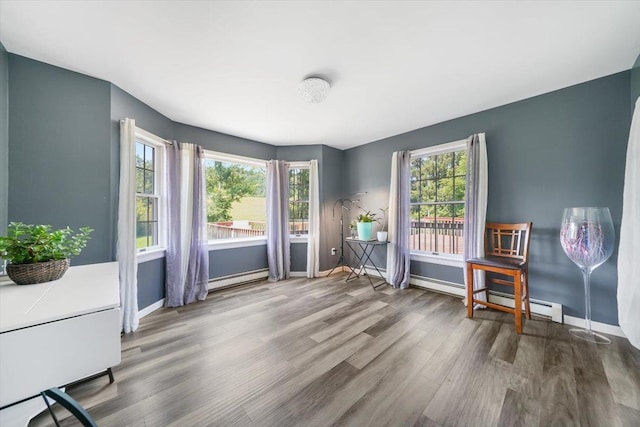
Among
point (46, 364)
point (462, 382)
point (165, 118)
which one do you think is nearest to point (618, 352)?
point (462, 382)

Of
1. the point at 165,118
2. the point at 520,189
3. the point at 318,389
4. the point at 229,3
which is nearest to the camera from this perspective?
the point at 229,3

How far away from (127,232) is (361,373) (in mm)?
2596

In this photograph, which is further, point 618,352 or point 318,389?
point 618,352

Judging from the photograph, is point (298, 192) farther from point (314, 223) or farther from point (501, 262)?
point (501, 262)

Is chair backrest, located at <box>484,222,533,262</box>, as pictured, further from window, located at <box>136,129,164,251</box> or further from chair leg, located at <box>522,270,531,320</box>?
window, located at <box>136,129,164,251</box>

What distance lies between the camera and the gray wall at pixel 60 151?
1.90 meters

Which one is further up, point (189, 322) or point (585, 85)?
point (585, 85)

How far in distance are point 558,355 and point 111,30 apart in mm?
4316

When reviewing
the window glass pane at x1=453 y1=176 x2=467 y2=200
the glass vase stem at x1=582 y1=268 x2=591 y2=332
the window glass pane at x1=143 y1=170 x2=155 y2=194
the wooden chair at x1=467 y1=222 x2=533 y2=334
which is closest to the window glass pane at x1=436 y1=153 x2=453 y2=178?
the window glass pane at x1=453 y1=176 x2=467 y2=200

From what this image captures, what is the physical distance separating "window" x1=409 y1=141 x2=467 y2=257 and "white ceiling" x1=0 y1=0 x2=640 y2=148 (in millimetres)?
787

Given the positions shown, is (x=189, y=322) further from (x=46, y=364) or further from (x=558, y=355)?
(x=558, y=355)

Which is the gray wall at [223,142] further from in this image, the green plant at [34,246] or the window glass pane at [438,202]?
the window glass pane at [438,202]

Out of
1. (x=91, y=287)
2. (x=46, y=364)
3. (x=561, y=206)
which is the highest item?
(x=561, y=206)

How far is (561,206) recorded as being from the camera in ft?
8.14
